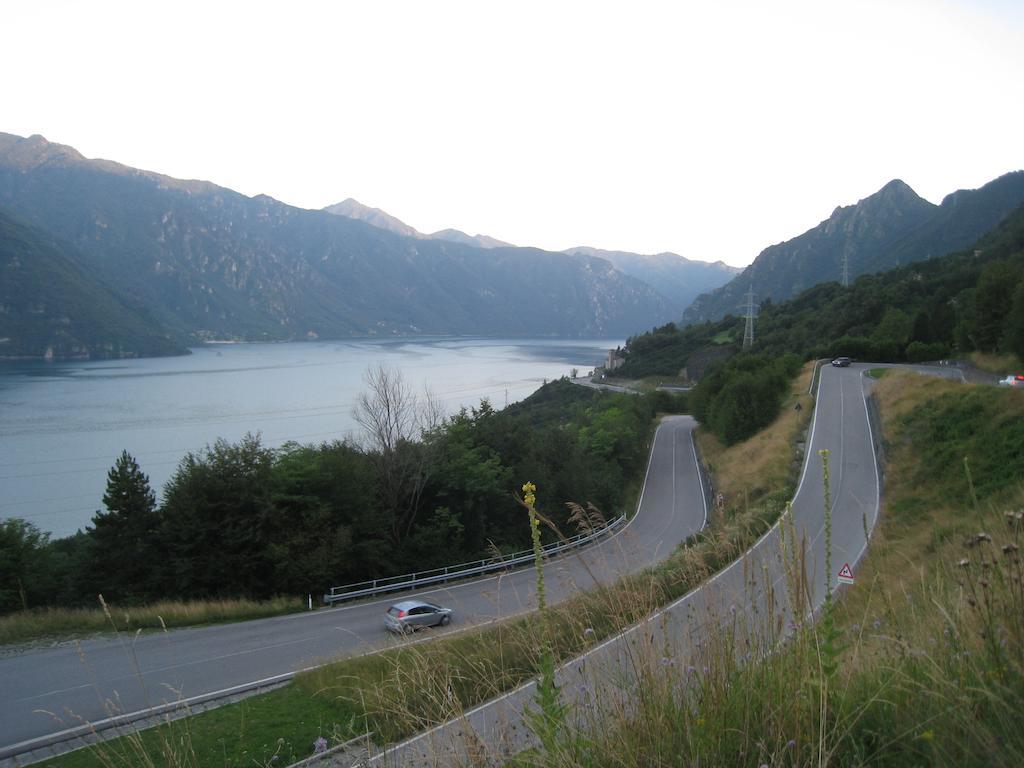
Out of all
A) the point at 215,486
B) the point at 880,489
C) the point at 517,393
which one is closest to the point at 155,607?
the point at 215,486

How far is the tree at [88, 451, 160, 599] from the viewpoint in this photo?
56.3ft

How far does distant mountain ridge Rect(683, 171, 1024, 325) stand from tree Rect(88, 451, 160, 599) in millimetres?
120078

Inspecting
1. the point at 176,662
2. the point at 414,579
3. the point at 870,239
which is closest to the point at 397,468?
the point at 414,579

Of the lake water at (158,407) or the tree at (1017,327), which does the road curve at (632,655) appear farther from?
the lake water at (158,407)

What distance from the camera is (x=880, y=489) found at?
1722 centimetres

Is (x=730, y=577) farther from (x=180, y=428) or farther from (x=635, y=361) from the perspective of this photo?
(x=635, y=361)

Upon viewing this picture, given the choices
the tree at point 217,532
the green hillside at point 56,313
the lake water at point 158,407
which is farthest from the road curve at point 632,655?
the green hillside at point 56,313

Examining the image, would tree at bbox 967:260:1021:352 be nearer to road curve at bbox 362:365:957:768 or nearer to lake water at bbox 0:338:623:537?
road curve at bbox 362:365:957:768

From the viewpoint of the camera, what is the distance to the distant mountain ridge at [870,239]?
120 metres

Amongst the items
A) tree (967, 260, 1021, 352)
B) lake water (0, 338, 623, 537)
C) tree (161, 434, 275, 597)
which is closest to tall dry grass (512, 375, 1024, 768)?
→ tree (161, 434, 275, 597)

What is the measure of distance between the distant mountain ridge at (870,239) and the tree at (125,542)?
394ft

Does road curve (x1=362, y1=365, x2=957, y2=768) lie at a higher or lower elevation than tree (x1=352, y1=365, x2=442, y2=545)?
higher

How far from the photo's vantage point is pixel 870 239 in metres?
150

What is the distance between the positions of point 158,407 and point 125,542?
55.1m
